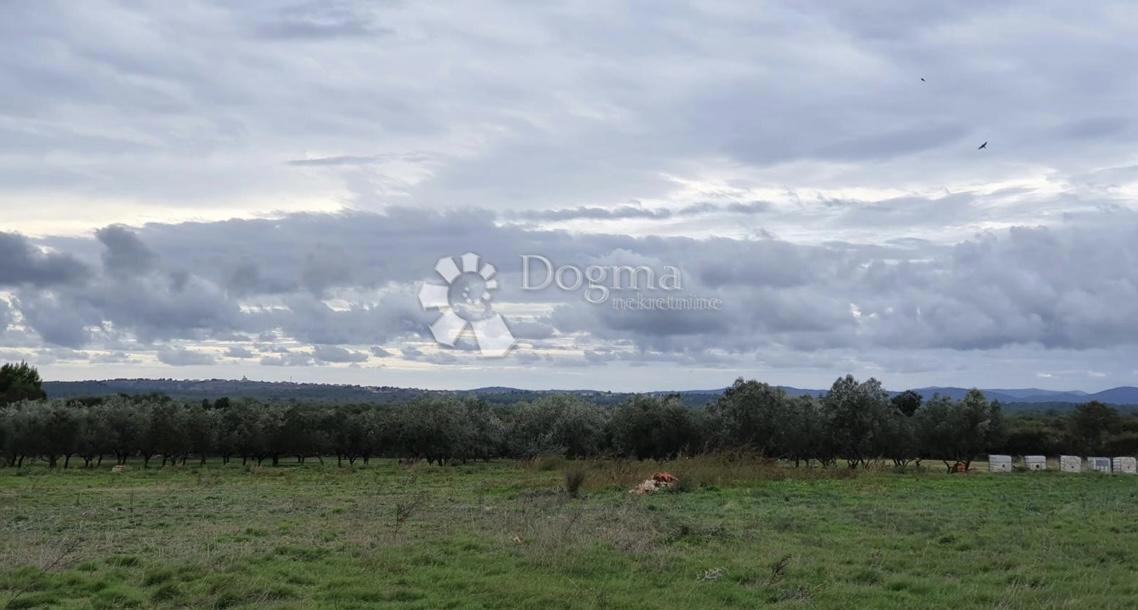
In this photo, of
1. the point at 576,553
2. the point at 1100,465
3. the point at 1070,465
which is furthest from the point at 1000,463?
the point at 576,553

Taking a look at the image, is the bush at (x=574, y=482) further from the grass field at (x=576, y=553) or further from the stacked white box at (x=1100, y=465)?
the stacked white box at (x=1100, y=465)

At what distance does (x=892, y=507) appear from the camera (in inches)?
1036

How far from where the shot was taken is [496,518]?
21.5m

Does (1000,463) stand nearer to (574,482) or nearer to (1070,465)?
(1070,465)

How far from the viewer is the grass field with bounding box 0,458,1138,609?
40.7 feet

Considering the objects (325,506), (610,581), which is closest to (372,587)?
(610,581)

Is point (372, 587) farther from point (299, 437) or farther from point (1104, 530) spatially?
point (299, 437)

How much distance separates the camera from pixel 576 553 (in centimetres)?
1531

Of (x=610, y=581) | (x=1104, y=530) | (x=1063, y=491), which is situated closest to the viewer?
(x=610, y=581)

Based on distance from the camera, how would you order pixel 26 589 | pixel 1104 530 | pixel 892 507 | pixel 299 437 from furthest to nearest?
pixel 299 437, pixel 892 507, pixel 1104 530, pixel 26 589

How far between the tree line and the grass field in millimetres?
41399

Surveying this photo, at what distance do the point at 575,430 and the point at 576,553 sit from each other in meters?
65.7

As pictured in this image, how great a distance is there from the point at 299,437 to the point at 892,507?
221ft

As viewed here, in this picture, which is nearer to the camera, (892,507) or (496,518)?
(496,518)
